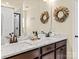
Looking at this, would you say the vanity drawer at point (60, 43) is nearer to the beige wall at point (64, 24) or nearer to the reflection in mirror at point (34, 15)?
the beige wall at point (64, 24)

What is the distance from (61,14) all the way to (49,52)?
1.36 metres

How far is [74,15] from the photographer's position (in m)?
3.43

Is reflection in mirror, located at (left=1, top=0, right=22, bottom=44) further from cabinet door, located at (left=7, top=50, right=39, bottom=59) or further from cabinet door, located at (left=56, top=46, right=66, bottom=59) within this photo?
cabinet door, located at (left=56, top=46, right=66, bottom=59)

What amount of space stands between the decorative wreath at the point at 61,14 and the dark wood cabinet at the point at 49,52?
0.60 meters

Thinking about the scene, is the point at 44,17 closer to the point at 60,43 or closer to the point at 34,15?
the point at 34,15

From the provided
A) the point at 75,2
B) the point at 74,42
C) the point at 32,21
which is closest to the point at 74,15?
the point at 75,2

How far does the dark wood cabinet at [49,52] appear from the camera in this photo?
1.83 meters

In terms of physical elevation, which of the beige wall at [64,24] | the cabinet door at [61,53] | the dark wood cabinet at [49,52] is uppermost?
the beige wall at [64,24]

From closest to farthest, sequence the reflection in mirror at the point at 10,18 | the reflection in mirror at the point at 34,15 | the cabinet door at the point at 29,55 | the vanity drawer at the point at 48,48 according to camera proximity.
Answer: the cabinet door at the point at 29,55
the reflection in mirror at the point at 10,18
the vanity drawer at the point at 48,48
the reflection in mirror at the point at 34,15

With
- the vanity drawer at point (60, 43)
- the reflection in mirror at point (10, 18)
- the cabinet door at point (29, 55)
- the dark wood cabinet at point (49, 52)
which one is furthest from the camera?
the vanity drawer at point (60, 43)

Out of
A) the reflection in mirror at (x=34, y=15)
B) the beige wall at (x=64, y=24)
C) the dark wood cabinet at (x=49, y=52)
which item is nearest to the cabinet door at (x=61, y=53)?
the dark wood cabinet at (x=49, y=52)

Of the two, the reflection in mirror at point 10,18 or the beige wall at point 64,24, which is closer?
the reflection in mirror at point 10,18

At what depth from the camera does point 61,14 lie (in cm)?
360

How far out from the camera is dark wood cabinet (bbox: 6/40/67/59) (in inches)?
72.0
